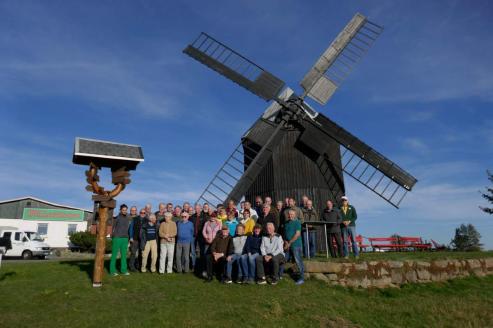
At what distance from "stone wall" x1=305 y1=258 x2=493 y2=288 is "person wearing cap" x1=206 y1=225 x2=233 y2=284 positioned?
206cm

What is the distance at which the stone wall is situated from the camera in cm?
888

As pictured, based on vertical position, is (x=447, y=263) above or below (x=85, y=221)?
below

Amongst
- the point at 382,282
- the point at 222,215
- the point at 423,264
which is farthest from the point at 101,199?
the point at 423,264

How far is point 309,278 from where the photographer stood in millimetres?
8805

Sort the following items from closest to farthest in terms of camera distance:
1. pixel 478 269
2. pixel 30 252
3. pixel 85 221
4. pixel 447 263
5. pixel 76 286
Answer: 1. pixel 76 286
2. pixel 447 263
3. pixel 478 269
4. pixel 30 252
5. pixel 85 221

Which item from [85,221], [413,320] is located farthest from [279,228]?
[85,221]

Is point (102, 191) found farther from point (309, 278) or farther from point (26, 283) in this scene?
point (309, 278)

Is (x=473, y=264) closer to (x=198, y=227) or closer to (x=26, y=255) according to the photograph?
(x=198, y=227)

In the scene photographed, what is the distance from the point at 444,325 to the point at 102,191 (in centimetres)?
790

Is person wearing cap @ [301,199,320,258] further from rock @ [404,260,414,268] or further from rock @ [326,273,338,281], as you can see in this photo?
rock @ [404,260,414,268]

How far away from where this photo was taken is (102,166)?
28.7 ft

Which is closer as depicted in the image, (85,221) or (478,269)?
(478,269)

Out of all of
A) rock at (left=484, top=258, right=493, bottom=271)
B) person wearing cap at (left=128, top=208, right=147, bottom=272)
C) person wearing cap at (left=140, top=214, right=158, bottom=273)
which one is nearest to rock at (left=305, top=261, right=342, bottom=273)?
person wearing cap at (left=140, top=214, right=158, bottom=273)

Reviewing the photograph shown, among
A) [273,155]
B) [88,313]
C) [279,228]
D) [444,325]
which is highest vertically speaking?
[273,155]
